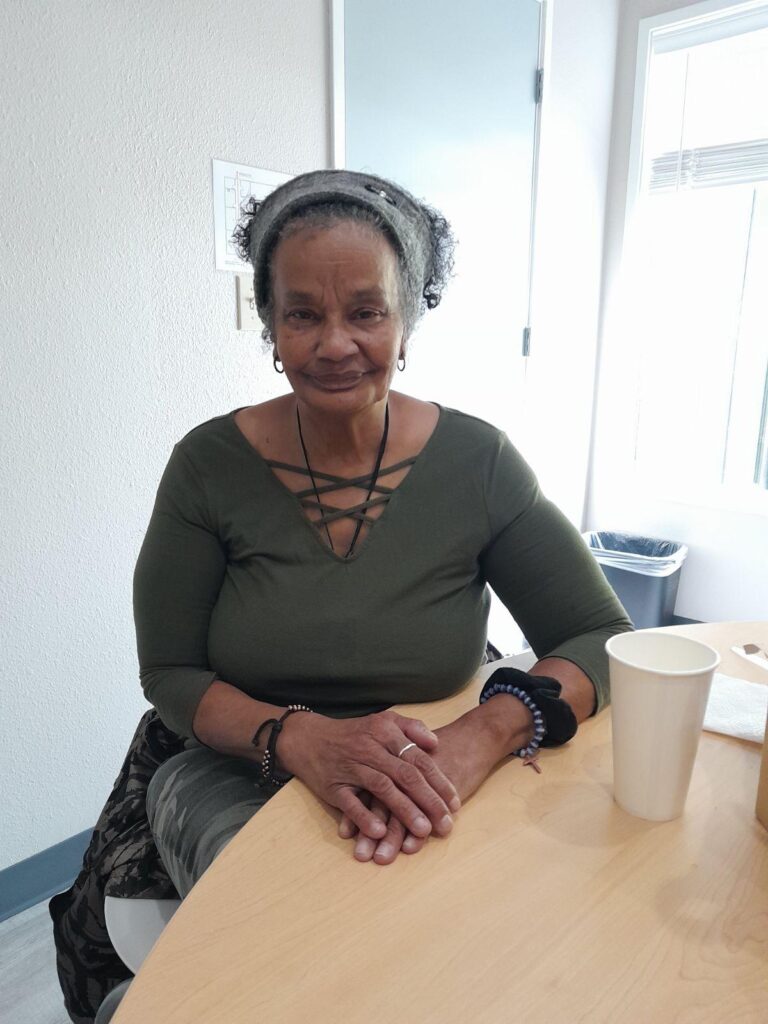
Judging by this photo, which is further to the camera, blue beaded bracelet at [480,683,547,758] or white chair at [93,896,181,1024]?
white chair at [93,896,181,1024]

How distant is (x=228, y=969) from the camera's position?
53 centimetres

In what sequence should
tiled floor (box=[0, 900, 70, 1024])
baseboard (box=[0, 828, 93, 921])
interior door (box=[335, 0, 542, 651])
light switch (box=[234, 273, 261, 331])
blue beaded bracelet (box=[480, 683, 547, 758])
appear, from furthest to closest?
interior door (box=[335, 0, 542, 651]) → light switch (box=[234, 273, 261, 331]) → baseboard (box=[0, 828, 93, 921]) → tiled floor (box=[0, 900, 70, 1024]) → blue beaded bracelet (box=[480, 683, 547, 758])

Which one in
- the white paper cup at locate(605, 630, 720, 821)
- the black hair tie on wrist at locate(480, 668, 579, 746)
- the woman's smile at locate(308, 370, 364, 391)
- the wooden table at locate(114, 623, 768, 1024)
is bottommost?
the wooden table at locate(114, 623, 768, 1024)

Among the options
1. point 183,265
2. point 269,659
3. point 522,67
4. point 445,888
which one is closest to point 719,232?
point 522,67


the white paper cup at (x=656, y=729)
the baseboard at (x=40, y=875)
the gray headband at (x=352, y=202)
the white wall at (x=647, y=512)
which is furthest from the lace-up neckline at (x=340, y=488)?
the white wall at (x=647, y=512)

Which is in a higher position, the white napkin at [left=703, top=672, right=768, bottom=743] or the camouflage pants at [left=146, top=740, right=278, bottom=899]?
the white napkin at [left=703, top=672, right=768, bottom=743]

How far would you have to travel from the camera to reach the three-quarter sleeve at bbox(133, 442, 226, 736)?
3.49 ft

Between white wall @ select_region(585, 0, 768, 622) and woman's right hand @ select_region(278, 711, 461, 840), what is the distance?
8.46 ft

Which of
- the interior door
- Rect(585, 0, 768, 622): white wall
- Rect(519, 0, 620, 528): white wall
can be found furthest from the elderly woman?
Rect(585, 0, 768, 622): white wall

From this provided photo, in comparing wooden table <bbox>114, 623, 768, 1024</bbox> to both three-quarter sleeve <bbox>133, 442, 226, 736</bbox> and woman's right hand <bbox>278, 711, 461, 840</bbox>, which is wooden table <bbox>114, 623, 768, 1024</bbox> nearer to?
woman's right hand <bbox>278, 711, 461, 840</bbox>

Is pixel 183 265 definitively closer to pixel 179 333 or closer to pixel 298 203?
pixel 179 333

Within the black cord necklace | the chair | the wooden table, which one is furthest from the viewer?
the black cord necklace

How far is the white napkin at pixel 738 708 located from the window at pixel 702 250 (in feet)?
7.74

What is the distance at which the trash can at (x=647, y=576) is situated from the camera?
2.98 m
